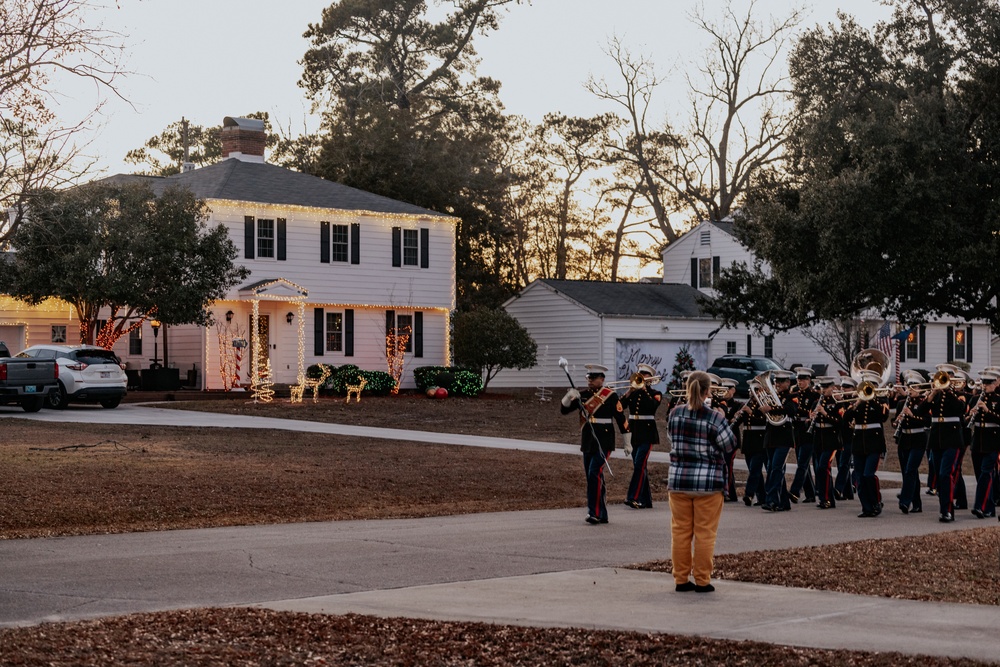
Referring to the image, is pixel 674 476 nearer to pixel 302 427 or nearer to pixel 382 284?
pixel 302 427

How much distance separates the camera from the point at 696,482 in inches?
445

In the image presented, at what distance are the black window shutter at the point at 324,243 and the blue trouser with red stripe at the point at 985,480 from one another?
2870 centimetres

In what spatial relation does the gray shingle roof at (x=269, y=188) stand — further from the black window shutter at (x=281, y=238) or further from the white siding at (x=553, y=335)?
the white siding at (x=553, y=335)

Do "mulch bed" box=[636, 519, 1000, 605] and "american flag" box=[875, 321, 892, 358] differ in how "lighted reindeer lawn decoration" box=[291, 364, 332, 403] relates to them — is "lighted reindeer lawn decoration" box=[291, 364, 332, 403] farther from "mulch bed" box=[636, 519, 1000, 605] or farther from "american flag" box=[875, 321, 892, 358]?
"mulch bed" box=[636, 519, 1000, 605]

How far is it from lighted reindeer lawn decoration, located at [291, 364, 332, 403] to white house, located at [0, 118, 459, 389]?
5.93ft

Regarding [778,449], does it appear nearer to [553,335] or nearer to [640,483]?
[640,483]

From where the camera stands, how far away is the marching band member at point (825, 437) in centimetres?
1864

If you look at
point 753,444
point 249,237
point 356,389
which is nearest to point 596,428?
point 753,444

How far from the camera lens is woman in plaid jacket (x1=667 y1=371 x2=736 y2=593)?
11.1m

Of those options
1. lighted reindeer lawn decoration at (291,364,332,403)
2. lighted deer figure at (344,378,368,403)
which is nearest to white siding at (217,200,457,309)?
lighted reindeer lawn decoration at (291,364,332,403)

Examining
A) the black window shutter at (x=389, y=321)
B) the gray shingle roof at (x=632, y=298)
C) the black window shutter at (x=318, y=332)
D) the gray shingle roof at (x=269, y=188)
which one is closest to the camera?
the gray shingle roof at (x=269, y=188)

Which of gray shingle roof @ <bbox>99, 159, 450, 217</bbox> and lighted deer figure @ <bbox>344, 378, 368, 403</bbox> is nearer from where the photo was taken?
lighted deer figure @ <bbox>344, 378, 368, 403</bbox>

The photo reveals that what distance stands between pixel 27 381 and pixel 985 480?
21.6m

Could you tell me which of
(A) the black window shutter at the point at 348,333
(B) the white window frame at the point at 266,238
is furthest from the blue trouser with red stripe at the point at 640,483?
(A) the black window shutter at the point at 348,333
